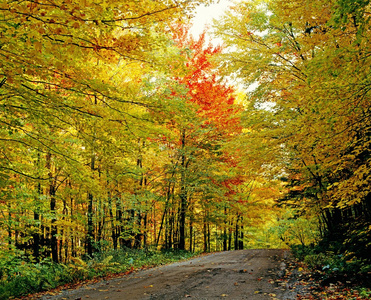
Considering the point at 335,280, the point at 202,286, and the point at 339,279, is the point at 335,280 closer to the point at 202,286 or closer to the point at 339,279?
the point at 339,279

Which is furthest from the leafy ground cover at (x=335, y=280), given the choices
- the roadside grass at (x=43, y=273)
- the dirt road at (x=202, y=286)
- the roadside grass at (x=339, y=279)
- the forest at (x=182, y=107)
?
the roadside grass at (x=43, y=273)

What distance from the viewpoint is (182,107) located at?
5.35m

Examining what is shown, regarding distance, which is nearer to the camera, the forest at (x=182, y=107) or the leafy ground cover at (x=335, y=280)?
the forest at (x=182, y=107)

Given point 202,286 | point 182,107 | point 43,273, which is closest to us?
point 182,107

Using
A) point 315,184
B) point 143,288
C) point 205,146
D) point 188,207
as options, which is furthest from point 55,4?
point 188,207

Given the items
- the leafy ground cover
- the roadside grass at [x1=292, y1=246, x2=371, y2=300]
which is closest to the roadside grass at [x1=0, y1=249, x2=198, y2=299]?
the leafy ground cover

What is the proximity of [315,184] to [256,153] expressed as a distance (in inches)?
108

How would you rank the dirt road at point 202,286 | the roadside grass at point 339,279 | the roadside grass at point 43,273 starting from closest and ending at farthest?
the roadside grass at point 339,279, the dirt road at point 202,286, the roadside grass at point 43,273

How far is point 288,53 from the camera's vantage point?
832 cm

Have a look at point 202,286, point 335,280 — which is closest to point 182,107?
point 202,286

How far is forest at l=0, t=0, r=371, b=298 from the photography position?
345 centimetres

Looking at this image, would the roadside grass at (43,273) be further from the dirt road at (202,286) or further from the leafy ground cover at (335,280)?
the leafy ground cover at (335,280)

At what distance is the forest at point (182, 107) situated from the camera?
11.3ft

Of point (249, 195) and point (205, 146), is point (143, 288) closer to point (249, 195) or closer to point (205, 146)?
point (205, 146)
